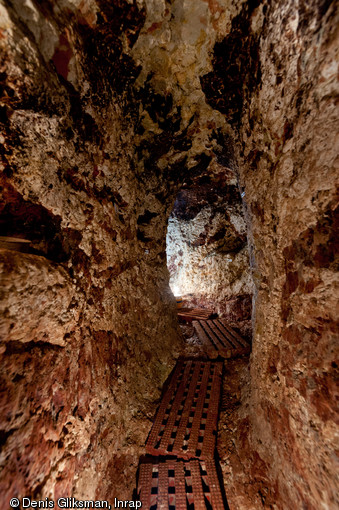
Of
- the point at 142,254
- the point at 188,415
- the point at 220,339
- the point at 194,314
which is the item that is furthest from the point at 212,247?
the point at 188,415

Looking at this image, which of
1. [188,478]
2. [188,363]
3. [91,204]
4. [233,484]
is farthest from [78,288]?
[188,363]

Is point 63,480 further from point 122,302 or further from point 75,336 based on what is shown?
point 122,302

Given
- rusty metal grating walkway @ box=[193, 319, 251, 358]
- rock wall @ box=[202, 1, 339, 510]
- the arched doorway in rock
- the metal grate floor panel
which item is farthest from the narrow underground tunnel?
the arched doorway in rock

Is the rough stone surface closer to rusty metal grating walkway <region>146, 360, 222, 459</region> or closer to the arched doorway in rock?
the arched doorway in rock

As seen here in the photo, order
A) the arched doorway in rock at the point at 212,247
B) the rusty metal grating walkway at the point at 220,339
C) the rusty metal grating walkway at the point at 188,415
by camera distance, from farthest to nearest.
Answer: the arched doorway in rock at the point at 212,247
the rusty metal grating walkway at the point at 220,339
the rusty metal grating walkway at the point at 188,415

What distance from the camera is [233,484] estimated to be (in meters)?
1.56

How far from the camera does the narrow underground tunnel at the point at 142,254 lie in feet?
3.26

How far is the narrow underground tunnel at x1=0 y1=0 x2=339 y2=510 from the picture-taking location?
993mm

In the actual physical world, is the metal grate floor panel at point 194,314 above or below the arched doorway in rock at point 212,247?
below

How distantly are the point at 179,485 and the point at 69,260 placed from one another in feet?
6.00

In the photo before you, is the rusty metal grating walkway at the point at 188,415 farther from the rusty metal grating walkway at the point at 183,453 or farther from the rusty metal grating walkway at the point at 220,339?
the rusty metal grating walkway at the point at 220,339

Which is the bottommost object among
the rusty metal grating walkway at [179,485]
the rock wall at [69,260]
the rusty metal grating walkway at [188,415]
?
the rusty metal grating walkway at [179,485]

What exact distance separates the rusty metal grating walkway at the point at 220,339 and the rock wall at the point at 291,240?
1.17m

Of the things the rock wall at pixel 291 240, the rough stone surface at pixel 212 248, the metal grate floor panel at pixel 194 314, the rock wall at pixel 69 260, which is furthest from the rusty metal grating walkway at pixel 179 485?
the rough stone surface at pixel 212 248
